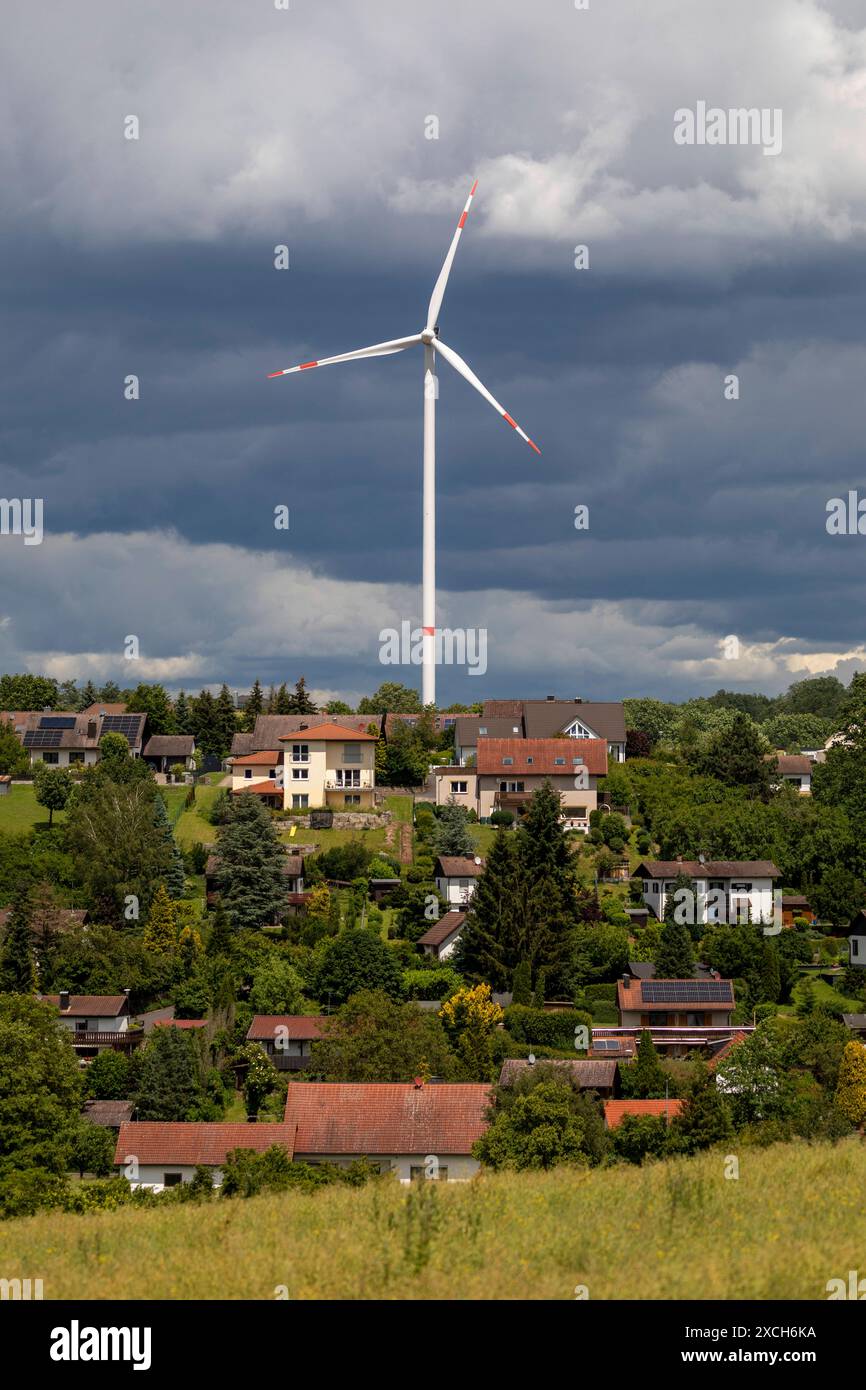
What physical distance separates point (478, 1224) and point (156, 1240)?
15.7ft

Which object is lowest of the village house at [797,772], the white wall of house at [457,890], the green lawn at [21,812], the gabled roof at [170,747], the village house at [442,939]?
the village house at [442,939]

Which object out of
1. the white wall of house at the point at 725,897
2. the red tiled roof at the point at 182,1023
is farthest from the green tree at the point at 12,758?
the white wall of house at the point at 725,897

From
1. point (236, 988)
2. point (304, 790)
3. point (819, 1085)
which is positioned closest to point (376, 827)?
point (304, 790)

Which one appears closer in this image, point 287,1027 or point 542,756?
point 287,1027

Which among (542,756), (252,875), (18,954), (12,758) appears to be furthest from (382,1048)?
(12,758)

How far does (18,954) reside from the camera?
72.2 m

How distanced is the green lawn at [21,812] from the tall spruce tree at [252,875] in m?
17.7

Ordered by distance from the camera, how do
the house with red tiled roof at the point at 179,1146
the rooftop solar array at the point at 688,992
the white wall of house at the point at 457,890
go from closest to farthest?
the house with red tiled roof at the point at 179,1146, the rooftop solar array at the point at 688,992, the white wall of house at the point at 457,890

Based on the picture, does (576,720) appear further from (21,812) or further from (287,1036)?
(287,1036)

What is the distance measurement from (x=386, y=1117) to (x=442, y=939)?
22.8 meters

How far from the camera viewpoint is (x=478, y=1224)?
67.3ft

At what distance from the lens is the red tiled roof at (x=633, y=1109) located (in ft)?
173

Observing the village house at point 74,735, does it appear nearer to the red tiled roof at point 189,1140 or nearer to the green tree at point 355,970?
the green tree at point 355,970
